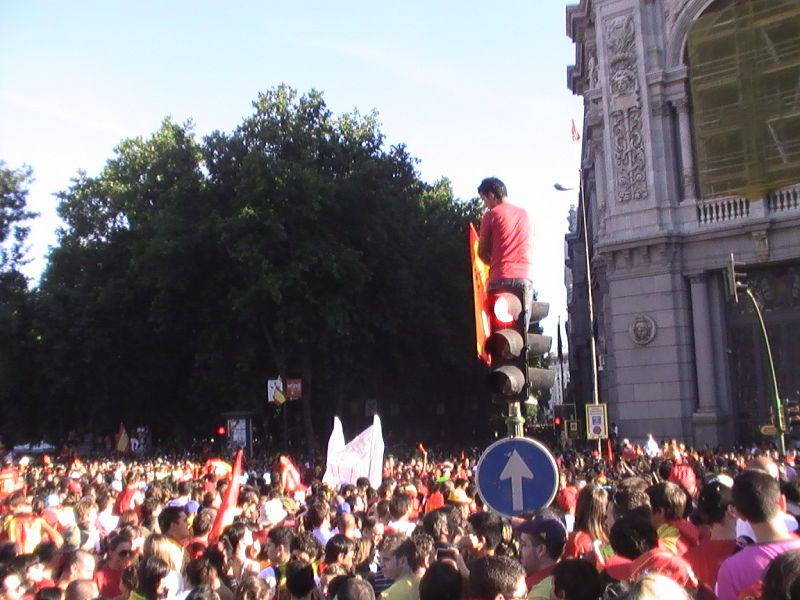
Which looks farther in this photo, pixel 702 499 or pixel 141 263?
pixel 141 263

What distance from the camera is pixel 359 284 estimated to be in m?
36.9

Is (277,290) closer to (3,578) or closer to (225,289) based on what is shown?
(225,289)

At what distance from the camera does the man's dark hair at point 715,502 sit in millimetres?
5898

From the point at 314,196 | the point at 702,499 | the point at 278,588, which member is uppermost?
the point at 314,196

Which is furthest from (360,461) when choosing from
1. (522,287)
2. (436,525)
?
(522,287)

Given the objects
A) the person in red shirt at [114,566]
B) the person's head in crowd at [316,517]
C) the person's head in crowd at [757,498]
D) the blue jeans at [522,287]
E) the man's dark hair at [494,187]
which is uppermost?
the man's dark hair at [494,187]

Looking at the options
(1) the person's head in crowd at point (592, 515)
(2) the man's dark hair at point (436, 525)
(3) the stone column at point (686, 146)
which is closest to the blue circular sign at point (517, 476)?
(1) the person's head in crowd at point (592, 515)

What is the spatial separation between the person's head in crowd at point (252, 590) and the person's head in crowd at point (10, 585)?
4.62 ft

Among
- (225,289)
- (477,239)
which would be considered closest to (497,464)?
(477,239)

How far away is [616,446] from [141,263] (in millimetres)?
20545

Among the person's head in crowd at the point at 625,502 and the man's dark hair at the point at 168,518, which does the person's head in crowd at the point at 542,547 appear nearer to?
the person's head in crowd at the point at 625,502

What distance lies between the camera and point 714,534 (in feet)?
19.5

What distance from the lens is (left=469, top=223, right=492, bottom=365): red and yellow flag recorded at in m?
7.07

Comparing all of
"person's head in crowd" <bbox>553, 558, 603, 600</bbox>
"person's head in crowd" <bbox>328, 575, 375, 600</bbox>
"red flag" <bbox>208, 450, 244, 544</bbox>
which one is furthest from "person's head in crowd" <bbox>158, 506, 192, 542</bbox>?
"person's head in crowd" <bbox>553, 558, 603, 600</bbox>
